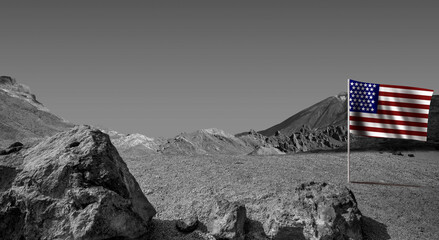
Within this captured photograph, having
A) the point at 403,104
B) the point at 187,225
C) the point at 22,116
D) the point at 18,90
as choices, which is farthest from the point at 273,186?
the point at 18,90

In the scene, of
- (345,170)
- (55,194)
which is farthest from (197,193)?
(345,170)

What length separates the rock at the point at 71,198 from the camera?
6.68 meters

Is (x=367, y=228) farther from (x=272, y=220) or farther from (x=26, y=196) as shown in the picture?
Answer: (x=26, y=196)

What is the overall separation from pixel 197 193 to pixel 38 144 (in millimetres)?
3718

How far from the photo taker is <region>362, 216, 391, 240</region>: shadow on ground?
8.37 meters

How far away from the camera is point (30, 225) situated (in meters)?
6.74

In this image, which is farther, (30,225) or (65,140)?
(65,140)

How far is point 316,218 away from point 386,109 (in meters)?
5.33

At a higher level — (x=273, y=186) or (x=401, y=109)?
(x=401, y=109)

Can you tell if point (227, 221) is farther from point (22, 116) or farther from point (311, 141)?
point (22, 116)

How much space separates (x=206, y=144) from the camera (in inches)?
955

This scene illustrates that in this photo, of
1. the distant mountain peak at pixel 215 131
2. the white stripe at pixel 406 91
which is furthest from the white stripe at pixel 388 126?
the distant mountain peak at pixel 215 131

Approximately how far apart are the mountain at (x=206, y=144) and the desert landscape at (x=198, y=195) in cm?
956

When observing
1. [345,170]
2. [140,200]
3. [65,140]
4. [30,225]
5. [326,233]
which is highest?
[65,140]
